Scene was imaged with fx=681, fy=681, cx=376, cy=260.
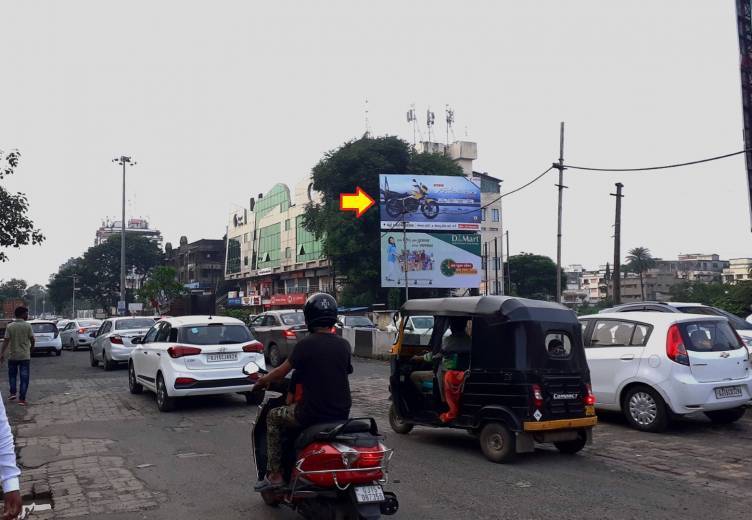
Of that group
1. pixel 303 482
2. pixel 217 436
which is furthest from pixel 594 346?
pixel 303 482

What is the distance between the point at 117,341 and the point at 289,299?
51.7 meters

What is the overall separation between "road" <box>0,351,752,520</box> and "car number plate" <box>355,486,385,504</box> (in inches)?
43.5

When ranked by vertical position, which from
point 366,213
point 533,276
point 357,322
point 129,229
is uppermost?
point 129,229

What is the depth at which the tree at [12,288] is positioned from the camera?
386 feet

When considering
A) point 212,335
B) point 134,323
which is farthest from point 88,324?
point 212,335

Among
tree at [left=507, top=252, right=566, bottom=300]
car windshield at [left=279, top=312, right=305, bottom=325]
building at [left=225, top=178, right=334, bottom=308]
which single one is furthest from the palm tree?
car windshield at [left=279, top=312, right=305, bottom=325]

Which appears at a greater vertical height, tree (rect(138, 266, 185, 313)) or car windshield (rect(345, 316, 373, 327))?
tree (rect(138, 266, 185, 313))

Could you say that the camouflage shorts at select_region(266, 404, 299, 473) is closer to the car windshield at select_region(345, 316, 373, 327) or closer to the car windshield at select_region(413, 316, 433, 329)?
the car windshield at select_region(413, 316, 433, 329)

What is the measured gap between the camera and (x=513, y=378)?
7.43 meters

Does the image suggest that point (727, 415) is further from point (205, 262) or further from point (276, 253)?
point (205, 262)

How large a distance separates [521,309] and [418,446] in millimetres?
2236

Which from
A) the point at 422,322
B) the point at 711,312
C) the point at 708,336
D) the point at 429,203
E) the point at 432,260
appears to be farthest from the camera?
the point at 432,260

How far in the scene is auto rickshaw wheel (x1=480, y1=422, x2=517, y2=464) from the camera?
735cm

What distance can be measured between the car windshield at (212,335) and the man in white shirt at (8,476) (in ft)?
27.8
